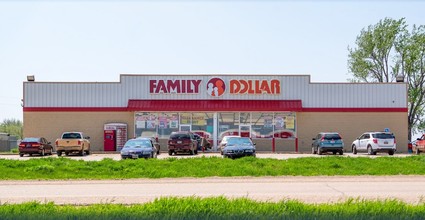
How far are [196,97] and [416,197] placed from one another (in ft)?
117

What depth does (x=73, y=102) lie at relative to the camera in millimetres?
49000

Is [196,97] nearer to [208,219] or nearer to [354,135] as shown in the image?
[354,135]

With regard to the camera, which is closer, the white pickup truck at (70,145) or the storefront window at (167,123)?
the white pickup truck at (70,145)

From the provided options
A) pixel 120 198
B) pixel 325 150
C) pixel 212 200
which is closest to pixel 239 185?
pixel 120 198

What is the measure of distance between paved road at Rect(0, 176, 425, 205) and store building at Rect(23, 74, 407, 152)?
88.7 ft

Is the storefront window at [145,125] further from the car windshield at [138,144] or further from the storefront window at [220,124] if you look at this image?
the car windshield at [138,144]

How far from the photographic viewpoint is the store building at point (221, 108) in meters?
48.9

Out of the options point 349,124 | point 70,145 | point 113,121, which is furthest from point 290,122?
point 70,145

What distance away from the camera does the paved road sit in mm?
14883

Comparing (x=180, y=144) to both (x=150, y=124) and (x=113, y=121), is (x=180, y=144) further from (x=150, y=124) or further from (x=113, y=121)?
(x=113, y=121)

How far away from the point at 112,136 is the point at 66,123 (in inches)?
159

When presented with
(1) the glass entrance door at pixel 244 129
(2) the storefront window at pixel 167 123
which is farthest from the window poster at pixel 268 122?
(2) the storefront window at pixel 167 123

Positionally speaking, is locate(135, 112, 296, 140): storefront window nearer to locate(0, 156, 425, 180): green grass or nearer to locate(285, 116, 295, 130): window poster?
locate(285, 116, 295, 130): window poster

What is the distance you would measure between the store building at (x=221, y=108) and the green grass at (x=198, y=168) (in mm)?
21246
